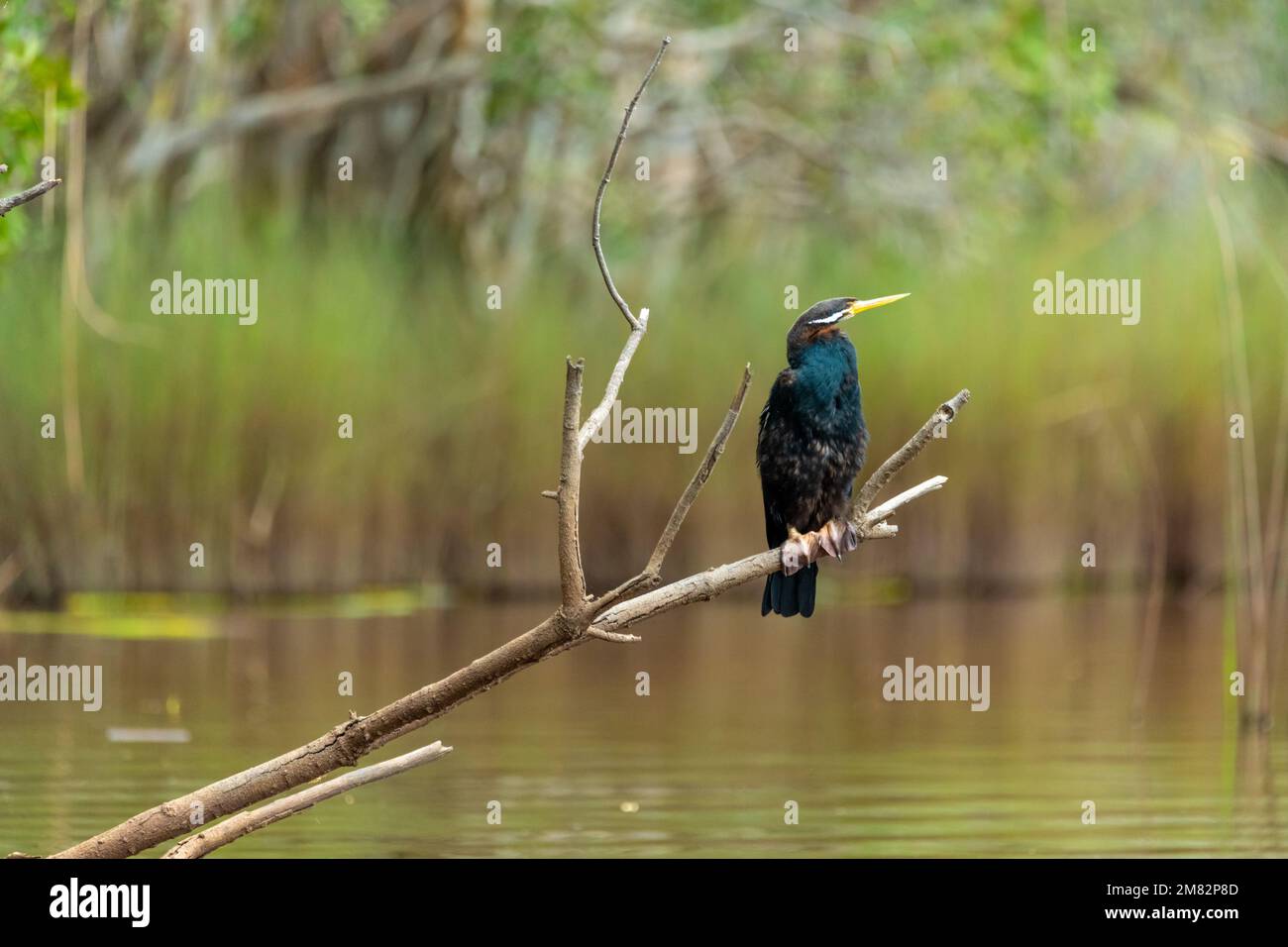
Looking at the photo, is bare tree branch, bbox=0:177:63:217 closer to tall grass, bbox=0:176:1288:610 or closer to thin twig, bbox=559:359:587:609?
thin twig, bbox=559:359:587:609

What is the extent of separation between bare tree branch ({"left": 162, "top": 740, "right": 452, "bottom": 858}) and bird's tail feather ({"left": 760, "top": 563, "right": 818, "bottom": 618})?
1474 millimetres

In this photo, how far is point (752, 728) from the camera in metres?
6.93

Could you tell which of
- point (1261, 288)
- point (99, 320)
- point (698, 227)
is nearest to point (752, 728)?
point (99, 320)

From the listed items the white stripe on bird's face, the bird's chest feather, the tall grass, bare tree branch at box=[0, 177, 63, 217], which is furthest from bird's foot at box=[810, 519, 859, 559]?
the tall grass

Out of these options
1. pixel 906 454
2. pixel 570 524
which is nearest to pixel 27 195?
pixel 570 524

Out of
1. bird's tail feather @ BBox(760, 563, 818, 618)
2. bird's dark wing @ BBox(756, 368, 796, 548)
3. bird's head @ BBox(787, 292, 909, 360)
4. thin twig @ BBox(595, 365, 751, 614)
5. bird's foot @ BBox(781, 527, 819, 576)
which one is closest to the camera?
thin twig @ BBox(595, 365, 751, 614)

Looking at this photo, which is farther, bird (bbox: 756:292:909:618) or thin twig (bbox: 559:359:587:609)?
bird (bbox: 756:292:909:618)

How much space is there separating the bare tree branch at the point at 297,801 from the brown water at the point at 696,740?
149 centimetres

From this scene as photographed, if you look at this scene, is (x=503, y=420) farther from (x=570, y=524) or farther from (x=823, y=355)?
(x=570, y=524)

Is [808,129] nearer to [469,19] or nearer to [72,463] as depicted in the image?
[469,19]

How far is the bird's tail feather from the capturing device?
4578mm

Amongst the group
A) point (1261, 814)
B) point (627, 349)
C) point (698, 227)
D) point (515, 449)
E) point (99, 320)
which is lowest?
point (1261, 814)

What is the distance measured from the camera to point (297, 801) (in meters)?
3.22
